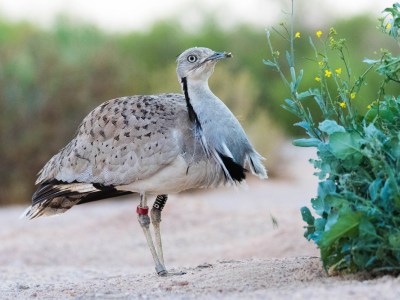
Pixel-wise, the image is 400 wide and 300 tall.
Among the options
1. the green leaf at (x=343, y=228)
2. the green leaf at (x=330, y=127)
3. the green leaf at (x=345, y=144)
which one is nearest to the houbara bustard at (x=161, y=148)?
the green leaf at (x=330, y=127)

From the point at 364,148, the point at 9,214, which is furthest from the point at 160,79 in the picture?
the point at 364,148

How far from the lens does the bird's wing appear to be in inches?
266

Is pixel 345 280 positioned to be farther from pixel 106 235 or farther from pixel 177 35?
pixel 177 35

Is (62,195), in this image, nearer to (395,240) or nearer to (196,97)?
(196,97)

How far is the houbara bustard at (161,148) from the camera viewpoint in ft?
21.9

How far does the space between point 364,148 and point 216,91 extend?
43.6 feet

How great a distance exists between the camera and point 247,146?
6.68 m

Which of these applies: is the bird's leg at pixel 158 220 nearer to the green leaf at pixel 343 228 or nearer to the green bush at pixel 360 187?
the green bush at pixel 360 187

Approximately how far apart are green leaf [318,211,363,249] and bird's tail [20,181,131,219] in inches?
94.3

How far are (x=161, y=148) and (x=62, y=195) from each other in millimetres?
1057

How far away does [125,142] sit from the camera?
273 inches

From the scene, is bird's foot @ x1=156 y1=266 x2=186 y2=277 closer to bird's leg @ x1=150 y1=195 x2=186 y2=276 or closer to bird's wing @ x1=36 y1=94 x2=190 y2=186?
bird's leg @ x1=150 y1=195 x2=186 y2=276

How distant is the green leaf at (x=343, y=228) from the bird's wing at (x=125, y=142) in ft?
6.17

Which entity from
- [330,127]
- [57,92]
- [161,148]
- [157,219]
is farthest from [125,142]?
[57,92]
